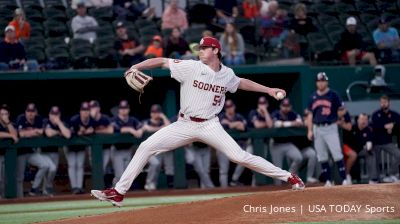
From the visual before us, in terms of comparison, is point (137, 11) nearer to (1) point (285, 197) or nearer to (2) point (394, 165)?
(2) point (394, 165)

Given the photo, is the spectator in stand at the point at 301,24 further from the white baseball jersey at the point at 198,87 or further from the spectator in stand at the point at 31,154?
the white baseball jersey at the point at 198,87

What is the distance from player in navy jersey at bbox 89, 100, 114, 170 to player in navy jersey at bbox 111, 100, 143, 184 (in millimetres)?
123

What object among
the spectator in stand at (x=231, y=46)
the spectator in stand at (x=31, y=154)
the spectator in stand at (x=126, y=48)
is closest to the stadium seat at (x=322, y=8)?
the spectator in stand at (x=231, y=46)

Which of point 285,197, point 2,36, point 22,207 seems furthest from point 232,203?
point 2,36

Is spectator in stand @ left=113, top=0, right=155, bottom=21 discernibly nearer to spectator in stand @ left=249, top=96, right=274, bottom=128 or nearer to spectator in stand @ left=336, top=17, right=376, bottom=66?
spectator in stand @ left=249, top=96, right=274, bottom=128

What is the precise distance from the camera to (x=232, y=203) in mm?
9086

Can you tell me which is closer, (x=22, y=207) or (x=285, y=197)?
(x=285, y=197)

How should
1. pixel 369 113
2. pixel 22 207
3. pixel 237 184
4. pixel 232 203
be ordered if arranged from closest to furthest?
pixel 232 203, pixel 22 207, pixel 237 184, pixel 369 113

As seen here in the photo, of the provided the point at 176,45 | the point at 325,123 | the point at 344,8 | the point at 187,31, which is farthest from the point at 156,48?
the point at 344,8

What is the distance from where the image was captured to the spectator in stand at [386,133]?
16.8 meters

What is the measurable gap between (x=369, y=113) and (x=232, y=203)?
9412mm

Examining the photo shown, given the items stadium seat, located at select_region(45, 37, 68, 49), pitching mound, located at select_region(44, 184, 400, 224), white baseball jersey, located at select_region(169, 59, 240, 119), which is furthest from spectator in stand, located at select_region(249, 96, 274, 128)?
pitching mound, located at select_region(44, 184, 400, 224)

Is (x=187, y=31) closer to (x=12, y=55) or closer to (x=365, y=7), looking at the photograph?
(x=12, y=55)

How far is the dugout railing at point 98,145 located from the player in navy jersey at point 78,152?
139mm
